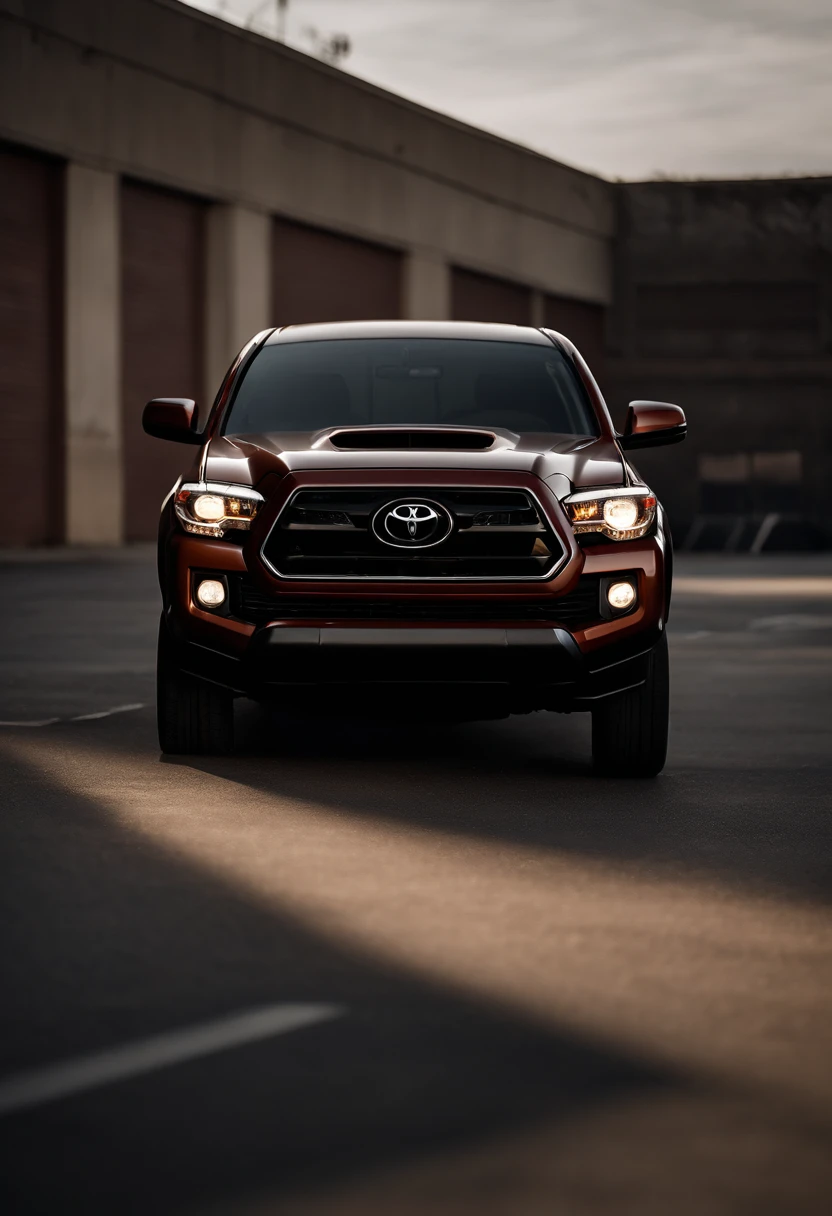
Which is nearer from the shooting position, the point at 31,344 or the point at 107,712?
the point at 107,712

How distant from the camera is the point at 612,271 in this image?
2255 inches

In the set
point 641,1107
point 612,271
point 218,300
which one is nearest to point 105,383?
point 218,300

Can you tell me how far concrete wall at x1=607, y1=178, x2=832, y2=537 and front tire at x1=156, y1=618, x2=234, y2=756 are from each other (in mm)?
47423

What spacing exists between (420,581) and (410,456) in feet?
1.84

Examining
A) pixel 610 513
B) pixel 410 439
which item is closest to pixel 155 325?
pixel 410 439

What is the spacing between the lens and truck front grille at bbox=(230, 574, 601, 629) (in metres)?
8.48

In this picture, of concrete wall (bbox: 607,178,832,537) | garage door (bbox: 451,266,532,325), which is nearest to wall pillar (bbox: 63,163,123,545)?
garage door (bbox: 451,266,532,325)

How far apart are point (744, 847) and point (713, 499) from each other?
50382 mm

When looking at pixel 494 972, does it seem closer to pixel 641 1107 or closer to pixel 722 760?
pixel 641 1107

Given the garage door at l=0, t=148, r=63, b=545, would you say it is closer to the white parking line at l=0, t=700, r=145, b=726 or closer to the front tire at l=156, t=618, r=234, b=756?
the white parking line at l=0, t=700, r=145, b=726

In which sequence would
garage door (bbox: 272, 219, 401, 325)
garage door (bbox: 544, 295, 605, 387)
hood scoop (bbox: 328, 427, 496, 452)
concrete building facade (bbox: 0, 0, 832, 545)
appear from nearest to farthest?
hood scoop (bbox: 328, 427, 496, 452) → concrete building facade (bbox: 0, 0, 832, 545) → garage door (bbox: 272, 219, 401, 325) → garage door (bbox: 544, 295, 605, 387)

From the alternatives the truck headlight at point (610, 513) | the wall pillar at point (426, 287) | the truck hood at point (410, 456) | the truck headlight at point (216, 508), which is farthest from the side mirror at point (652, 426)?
the wall pillar at point (426, 287)

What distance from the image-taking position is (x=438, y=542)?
8.52m

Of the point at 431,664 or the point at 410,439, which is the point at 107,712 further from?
the point at 431,664
